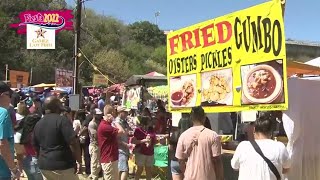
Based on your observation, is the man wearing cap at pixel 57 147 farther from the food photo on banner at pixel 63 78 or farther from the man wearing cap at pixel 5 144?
the food photo on banner at pixel 63 78

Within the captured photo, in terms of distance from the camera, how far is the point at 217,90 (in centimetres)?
641

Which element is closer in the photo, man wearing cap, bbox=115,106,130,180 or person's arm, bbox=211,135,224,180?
person's arm, bbox=211,135,224,180

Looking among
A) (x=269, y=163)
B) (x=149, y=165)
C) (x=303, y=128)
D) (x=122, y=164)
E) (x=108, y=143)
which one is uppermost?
(x=303, y=128)

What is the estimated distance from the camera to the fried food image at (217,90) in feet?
20.5

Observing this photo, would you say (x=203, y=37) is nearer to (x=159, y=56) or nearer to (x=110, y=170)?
(x=110, y=170)

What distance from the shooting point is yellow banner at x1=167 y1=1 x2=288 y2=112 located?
17.8 feet

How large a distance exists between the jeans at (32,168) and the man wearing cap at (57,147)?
6.31 feet

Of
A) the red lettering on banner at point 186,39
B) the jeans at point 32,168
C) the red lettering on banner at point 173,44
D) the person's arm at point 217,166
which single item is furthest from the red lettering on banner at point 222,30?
the jeans at point 32,168

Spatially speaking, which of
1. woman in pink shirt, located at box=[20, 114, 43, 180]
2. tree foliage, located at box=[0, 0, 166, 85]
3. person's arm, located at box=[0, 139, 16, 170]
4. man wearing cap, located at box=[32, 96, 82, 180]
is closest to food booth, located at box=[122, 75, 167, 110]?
woman in pink shirt, located at box=[20, 114, 43, 180]

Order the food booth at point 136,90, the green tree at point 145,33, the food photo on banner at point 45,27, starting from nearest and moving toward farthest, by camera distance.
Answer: the food booth at point 136,90 < the food photo on banner at point 45,27 < the green tree at point 145,33

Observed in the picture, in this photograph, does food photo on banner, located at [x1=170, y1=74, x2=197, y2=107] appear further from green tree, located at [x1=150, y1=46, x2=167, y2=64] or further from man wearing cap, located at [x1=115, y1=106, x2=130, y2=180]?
green tree, located at [x1=150, y1=46, x2=167, y2=64]

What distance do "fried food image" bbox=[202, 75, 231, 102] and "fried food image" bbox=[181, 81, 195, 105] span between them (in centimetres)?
33

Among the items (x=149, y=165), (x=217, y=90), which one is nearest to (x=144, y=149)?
(x=149, y=165)

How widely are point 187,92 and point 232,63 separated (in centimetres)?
121
